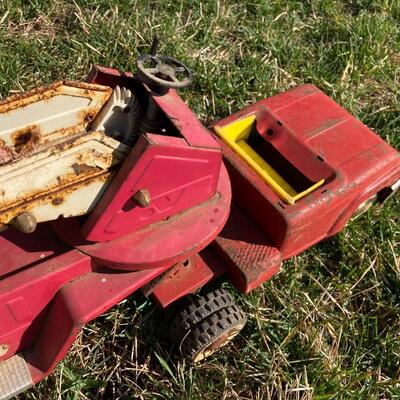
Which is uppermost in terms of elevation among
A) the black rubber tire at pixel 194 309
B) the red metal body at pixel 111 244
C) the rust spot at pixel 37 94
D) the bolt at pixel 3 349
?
the rust spot at pixel 37 94

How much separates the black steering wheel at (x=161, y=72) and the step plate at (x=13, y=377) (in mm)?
1064

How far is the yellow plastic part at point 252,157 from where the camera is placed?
2.29 meters

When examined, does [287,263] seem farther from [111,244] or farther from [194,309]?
[111,244]

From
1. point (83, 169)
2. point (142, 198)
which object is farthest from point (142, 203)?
point (83, 169)

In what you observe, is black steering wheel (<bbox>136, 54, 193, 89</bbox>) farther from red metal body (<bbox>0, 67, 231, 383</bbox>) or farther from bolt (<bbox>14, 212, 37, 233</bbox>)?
bolt (<bbox>14, 212, 37, 233</bbox>)

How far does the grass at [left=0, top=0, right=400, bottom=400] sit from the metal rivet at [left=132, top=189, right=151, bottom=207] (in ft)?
2.59

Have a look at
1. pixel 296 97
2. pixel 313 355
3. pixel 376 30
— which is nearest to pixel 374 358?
Answer: pixel 313 355

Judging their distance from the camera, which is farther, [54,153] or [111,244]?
[111,244]

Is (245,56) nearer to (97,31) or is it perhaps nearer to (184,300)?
(97,31)

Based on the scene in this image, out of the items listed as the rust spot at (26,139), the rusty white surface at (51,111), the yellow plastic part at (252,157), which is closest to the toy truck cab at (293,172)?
the yellow plastic part at (252,157)

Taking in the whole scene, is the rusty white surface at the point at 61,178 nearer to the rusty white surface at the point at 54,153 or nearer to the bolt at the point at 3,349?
the rusty white surface at the point at 54,153

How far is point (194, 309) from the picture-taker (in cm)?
226

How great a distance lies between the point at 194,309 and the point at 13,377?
2.28ft

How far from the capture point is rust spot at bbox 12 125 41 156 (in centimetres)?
179
